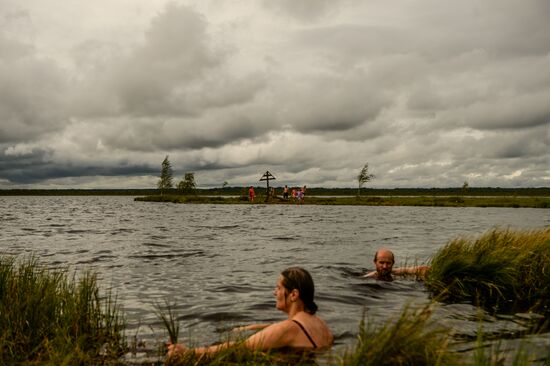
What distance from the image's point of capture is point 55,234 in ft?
97.2

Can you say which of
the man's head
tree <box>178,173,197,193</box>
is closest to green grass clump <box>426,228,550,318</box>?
the man's head

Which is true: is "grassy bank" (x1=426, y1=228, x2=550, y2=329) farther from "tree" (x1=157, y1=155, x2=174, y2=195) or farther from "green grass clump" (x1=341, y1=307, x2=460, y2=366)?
"tree" (x1=157, y1=155, x2=174, y2=195)

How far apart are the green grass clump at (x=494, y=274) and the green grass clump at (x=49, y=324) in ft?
25.0

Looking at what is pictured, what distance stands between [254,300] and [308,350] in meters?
5.14

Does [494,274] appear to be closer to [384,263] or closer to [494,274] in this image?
[494,274]

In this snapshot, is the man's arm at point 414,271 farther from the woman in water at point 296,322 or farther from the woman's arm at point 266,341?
the woman's arm at point 266,341

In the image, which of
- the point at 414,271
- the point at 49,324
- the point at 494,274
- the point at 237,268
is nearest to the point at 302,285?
the point at 49,324

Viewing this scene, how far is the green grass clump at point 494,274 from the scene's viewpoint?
11094 millimetres

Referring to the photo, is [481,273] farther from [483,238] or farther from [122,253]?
[122,253]

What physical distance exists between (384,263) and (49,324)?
9726 millimetres

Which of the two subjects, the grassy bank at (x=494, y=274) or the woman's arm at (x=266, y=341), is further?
the grassy bank at (x=494, y=274)

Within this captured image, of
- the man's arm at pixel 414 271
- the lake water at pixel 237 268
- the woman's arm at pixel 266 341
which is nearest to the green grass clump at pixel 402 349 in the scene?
the lake water at pixel 237 268

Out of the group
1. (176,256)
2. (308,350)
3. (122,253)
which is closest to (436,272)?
(308,350)

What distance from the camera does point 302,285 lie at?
23.5ft
